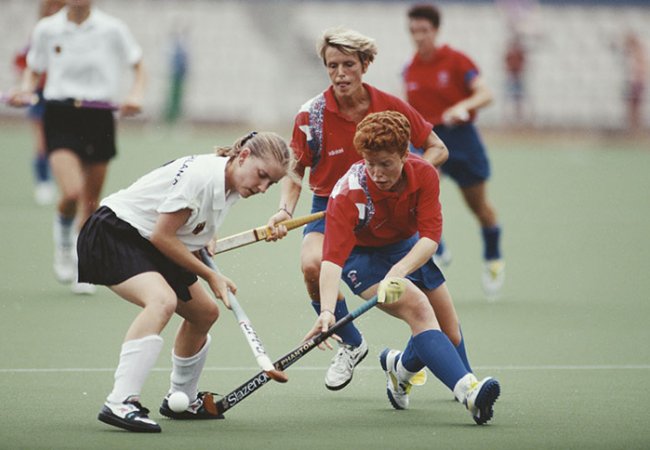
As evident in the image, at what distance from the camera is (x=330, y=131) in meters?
6.03

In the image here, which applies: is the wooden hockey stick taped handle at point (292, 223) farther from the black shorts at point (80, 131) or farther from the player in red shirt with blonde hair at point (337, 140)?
the black shorts at point (80, 131)

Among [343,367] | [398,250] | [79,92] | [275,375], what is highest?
[79,92]

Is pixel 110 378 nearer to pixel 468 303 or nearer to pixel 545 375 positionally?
pixel 545 375

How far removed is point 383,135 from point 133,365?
128cm

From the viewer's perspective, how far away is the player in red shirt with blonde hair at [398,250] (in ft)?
16.8

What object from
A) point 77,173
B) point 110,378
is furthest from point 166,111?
point 110,378

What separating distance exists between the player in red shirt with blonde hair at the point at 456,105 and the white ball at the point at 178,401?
4071 millimetres

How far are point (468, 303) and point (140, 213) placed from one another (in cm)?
394

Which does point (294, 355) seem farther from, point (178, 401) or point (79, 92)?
point (79, 92)

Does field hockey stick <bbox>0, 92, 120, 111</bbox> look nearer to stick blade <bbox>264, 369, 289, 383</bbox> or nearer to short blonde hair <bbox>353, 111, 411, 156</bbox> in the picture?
short blonde hair <bbox>353, 111, 411, 156</bbox>

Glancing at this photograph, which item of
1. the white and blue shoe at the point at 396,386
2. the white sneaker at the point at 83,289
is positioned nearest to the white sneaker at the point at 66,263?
the white sneaker at the point at 83,289

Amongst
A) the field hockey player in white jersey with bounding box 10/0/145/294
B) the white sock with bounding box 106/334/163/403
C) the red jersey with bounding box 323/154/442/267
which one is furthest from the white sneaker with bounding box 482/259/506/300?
the white sock with bounding box 106/334/163/403

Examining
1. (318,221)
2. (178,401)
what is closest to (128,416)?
(178,401)

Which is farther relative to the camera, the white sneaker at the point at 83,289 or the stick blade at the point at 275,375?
the white sneaker at the point at 83,289
